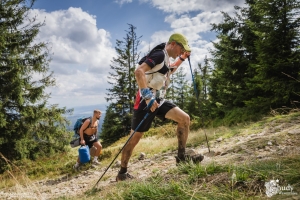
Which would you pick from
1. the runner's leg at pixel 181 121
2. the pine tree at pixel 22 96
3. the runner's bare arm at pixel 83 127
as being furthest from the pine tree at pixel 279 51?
the pine tree at pixel 22 96

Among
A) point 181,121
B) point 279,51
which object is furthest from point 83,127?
point 279,51

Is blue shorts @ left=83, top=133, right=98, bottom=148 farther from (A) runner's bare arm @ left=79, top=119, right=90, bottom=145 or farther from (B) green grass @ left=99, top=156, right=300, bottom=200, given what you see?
(B) green grass @ left=99, top=156, right=300, bottom=200

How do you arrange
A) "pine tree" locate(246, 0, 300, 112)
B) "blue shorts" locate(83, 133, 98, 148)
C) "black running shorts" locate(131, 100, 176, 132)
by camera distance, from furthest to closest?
1. "pine tree" locate(246, 0, 300, 112)
2. "blue shorts" locate(83, 133, 98, 148)
3. "black running shorts" locate(131, 100, 176, 132)

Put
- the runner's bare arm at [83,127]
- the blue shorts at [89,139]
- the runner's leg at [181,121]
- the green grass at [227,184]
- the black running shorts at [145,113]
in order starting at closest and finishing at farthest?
1. the green grass at [227,184]
2. the black running shorts at [145,113]
3. the runner's leg at [181,121]
4. the runner's bare arm at [83,127]
5. the blue shorts at [89,139]

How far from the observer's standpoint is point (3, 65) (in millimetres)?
12305

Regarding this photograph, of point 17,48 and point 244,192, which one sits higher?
point 17,48

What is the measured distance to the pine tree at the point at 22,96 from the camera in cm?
1213

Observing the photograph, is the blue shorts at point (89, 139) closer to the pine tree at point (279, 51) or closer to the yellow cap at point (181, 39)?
the yellow cap at point (181, 39)

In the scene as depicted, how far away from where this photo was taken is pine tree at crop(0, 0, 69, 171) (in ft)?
39.8

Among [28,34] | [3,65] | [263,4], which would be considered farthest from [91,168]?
[263,4]

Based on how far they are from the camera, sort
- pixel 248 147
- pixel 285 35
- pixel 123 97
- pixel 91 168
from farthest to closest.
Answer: pixel 123 97
pixel 285 35
pixel 91 168
pixel 248 147

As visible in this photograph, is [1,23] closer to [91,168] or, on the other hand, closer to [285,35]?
[91,168]

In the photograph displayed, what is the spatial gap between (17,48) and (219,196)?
47.3ft

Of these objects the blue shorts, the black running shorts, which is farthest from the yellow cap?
the blue shorts
